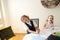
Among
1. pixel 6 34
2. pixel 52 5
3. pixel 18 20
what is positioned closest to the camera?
pixel 6 34

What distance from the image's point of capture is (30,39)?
7.62ft

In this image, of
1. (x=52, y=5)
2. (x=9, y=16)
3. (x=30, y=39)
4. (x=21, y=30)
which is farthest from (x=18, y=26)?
(x=30, y=39)

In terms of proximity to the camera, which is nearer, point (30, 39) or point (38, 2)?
point (30, 39)

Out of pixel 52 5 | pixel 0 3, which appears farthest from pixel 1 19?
pixel 52 5

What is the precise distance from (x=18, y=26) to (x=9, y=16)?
0.41 meters

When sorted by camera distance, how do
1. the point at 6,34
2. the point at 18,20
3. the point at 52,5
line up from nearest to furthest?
the point at 6,34
the point at 52,5
the point at 18,20

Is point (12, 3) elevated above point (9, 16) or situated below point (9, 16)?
above

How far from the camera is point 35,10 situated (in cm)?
374

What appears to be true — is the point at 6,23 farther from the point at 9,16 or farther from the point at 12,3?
the point at 12,3

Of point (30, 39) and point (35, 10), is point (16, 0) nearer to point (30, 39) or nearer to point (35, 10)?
point (35, 10)

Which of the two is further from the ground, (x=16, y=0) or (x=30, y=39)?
(x=16, y=0)

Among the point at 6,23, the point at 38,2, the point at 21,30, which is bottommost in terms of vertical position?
the point at 21,30

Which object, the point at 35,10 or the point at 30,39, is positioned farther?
the point at 35,10

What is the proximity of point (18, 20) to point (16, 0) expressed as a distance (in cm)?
60
